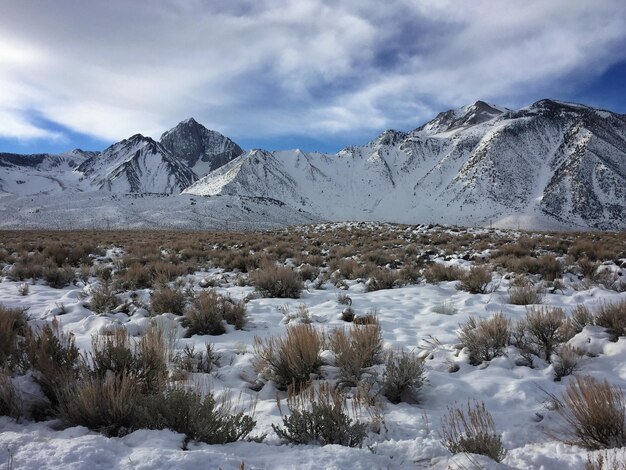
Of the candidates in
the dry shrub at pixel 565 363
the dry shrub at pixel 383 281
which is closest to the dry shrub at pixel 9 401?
the dry shrub at pixel 565 363

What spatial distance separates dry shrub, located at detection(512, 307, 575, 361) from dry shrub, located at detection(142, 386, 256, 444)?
289 centimetres

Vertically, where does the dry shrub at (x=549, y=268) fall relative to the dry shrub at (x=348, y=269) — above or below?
above

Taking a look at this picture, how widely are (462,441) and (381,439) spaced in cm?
48

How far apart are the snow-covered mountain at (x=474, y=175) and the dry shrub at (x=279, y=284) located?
9344 cm

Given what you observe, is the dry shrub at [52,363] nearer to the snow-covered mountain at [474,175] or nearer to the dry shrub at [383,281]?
the dry shrub at [383,281]

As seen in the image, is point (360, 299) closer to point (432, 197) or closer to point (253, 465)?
point (253, 465)

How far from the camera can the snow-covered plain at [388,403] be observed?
187cm

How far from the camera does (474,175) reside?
11238 centimetres

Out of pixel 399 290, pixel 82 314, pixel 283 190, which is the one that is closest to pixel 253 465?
pixel 82 314

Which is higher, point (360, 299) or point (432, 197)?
point (432, 197)

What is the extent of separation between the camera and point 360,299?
642 cm

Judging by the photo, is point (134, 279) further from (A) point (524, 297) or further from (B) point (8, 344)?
(A) point (524, 297)

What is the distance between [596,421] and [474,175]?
122 m

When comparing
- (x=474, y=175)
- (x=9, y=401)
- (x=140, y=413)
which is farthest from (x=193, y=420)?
(x=474, y=175)
